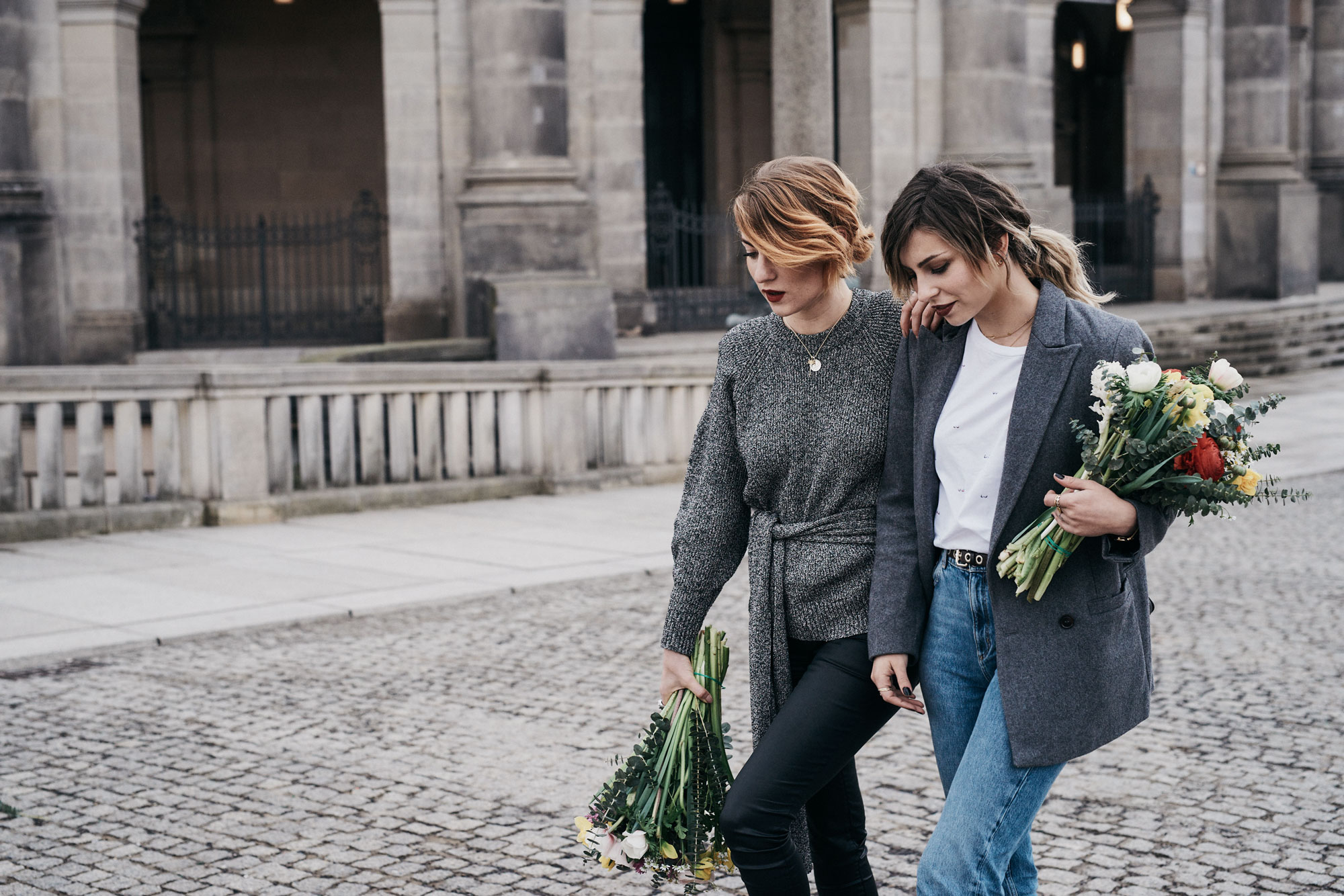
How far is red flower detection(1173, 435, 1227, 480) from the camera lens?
9.05 feet

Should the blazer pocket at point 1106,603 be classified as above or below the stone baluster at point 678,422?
above

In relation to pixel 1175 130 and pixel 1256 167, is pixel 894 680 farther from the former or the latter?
pixel 1256 167

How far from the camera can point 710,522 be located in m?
3.29

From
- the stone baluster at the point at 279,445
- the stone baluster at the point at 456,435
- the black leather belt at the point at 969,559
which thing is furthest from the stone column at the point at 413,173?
the black leather belt at the point at 969,559

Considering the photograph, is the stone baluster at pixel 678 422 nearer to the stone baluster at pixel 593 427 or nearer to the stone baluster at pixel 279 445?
the stone baluster at pixel 593 427

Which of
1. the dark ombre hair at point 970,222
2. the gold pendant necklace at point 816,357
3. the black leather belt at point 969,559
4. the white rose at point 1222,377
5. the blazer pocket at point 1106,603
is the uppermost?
the dark ombre hair at point 970,222

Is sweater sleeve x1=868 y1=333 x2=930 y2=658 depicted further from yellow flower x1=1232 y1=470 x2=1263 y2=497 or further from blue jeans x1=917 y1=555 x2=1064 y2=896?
yellow flower x1=1232 y1=470 x2=1263 y2=497

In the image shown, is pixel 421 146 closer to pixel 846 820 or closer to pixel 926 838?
pixel 926 838

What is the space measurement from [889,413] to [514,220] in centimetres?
1330

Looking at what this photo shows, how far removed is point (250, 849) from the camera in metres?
4.68

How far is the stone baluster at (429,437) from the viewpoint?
449 inches

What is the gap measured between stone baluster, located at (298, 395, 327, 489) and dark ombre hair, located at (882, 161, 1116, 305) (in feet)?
27.1

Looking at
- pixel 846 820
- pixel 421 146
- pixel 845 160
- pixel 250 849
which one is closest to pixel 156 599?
pixel 250 849

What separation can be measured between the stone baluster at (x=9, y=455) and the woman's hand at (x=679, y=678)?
7723 millimetres
